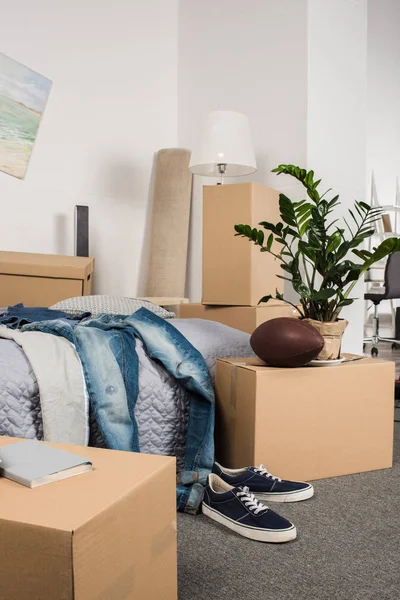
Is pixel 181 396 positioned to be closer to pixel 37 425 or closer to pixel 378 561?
pixel 37 425

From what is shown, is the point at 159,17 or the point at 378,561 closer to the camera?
the point at 378,561

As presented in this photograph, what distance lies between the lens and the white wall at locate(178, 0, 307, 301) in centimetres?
331

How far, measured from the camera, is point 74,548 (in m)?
0.68

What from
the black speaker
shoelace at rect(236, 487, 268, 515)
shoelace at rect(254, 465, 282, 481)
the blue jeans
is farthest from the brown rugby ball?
the black speaker

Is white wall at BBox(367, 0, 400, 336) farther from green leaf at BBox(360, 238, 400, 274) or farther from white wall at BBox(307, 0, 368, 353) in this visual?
green leaf at BBox(360, 238, 400, 274)

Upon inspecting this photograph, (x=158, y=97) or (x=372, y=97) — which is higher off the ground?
(x=372, y=97)

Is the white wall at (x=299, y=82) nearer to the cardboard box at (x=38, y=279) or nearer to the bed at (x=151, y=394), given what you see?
the cardboard box at (x=38, y=279)

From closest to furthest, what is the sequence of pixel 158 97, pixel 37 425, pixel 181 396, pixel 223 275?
pixel 37 425, pixel 181 396, pixel 223 275, pixel 158 97

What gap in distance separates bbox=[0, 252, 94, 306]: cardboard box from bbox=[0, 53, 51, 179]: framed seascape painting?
645 mm

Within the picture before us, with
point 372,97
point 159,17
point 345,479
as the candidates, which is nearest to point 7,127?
point 159,17

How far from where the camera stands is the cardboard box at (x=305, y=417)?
1663mm

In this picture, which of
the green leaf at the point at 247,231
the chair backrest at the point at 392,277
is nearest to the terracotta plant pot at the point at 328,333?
the green leaf at the point at 247,231

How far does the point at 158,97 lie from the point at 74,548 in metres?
3.90

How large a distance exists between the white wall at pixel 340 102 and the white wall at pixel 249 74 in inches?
3.1
